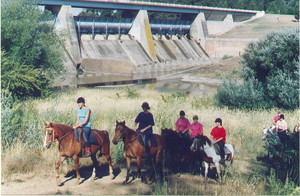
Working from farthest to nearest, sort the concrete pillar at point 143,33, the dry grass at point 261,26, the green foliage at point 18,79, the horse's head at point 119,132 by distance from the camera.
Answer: the dry grass at point 261,26 < the concrete pillar at point 143,33 < the green foliage at point 18,79 < the horse's head at point 119,132

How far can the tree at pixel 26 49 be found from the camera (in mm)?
20703

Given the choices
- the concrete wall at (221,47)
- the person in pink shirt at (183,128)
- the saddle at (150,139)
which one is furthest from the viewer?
the concrete wall at (221,47)

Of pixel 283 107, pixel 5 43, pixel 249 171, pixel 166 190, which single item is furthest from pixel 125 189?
pixel 5 43

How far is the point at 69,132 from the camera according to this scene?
358 inches

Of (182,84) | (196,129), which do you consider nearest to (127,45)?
(182,84)

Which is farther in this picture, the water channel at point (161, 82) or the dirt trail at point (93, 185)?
the water channel at point (161, 82)

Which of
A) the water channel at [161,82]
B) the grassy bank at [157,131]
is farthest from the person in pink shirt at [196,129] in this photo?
the water channel at [161,82]

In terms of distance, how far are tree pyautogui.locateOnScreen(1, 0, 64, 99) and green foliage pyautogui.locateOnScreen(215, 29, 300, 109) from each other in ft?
42.8

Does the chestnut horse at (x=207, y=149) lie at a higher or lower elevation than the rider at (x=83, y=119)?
lower

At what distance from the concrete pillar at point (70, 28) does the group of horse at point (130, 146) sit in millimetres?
39208

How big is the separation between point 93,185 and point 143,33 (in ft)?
171

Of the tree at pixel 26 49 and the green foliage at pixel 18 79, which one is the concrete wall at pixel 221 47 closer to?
the tree at pixel 26 49

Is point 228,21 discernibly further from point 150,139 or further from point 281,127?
point 150,139

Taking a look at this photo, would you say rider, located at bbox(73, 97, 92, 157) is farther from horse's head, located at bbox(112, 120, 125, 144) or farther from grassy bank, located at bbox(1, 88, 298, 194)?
grassy bank, located at bbox(1, 88, 298, 194)
